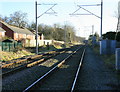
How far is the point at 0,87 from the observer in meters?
8.90

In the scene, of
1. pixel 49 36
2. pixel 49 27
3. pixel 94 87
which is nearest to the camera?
pixel 94 87

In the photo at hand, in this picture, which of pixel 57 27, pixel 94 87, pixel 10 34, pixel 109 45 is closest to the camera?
pixel 94 87

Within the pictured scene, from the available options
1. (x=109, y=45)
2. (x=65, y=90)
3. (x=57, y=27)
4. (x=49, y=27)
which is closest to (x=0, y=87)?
(x=65, y=90)

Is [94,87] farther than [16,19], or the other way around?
[16,19]

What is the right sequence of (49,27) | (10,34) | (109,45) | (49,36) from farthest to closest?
(49,27)
(49,36)
(10,34)
(109,45)

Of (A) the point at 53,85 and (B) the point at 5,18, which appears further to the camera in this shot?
(B) the point at 5,18

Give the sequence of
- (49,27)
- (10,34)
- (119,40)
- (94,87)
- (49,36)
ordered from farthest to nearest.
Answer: (49,27)
(49,36)
(10,34)
(119,40)
(94,87)

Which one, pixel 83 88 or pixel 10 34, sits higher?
pixel 10 34

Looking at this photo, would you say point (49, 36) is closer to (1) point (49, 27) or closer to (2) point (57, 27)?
(1) point (49, 27)

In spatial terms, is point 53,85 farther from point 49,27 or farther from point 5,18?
point 49,27

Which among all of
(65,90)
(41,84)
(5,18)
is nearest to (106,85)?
(65,90)

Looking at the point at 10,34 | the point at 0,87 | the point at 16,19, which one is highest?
the point at 16,19

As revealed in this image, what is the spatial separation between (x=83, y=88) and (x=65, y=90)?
921 mm

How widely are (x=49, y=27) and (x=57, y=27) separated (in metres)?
8.35
